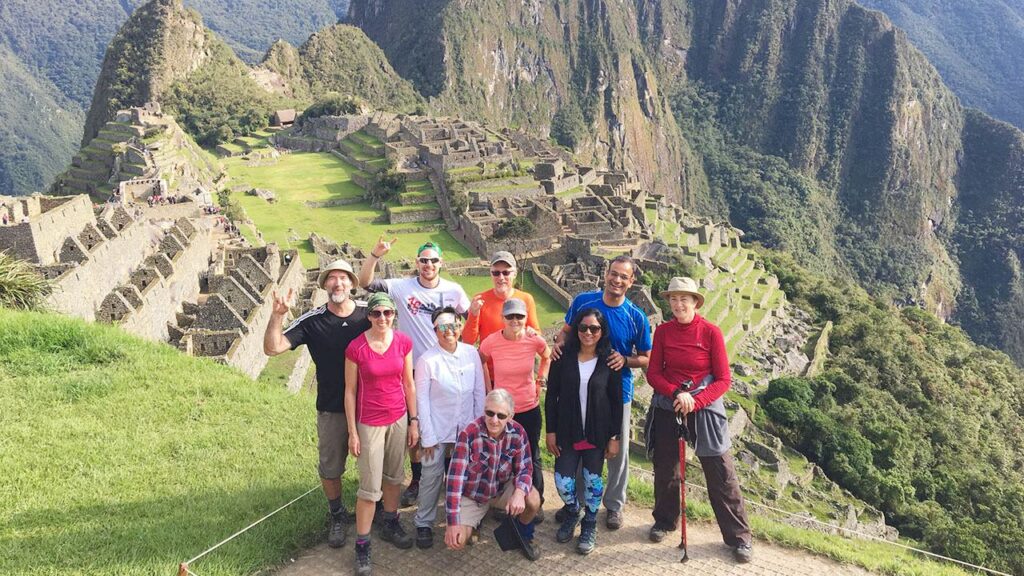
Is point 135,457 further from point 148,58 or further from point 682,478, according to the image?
point 148,58

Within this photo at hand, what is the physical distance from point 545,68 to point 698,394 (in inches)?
6423

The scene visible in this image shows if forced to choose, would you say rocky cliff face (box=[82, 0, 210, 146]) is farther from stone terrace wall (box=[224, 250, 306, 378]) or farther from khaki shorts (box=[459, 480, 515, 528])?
khaki shorts (box=[459, 480, 515, 528])

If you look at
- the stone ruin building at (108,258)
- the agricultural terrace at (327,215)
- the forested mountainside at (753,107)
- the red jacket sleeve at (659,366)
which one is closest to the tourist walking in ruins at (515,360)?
the red jacket sleeve at (659,366)

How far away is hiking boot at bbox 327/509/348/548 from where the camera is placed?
618 cm

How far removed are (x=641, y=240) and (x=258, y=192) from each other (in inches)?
907

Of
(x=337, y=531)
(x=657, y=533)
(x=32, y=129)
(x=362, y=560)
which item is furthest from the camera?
(x=32, y=129)

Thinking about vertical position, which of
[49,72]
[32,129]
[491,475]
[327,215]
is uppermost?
[49,72]

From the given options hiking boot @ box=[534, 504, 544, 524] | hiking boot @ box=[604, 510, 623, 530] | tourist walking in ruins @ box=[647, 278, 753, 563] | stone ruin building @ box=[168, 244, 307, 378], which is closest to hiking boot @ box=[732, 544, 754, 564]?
tourist walking in ruins @ box=[647, 278, 753, 563]

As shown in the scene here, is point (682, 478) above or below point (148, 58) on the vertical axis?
below

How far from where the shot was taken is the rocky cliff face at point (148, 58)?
75375 millimetres

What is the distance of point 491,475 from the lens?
601 cm

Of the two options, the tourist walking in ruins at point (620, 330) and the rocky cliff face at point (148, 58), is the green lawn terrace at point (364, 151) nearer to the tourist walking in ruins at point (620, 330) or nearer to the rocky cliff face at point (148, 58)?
the rocky cliff face at point (148, 58)

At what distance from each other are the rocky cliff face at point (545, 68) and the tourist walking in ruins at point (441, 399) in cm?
12250

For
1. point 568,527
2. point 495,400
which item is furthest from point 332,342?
point 568,527
